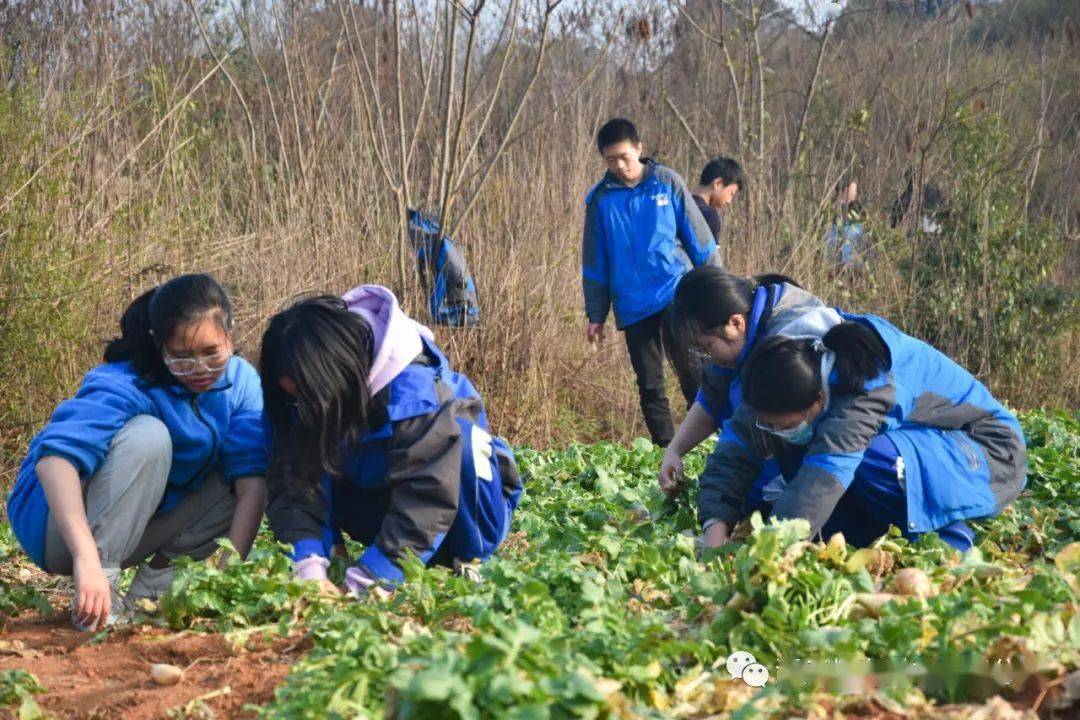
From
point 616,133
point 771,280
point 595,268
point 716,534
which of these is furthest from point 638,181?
point 716,534

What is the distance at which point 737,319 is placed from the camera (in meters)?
4.21

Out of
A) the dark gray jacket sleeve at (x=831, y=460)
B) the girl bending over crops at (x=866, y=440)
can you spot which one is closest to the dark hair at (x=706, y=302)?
the girl bending over crops at (x=866, y=440)

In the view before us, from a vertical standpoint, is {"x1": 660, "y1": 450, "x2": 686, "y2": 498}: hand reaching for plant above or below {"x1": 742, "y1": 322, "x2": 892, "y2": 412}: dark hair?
below

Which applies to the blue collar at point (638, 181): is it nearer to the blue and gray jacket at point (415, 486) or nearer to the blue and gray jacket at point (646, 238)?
the blue and gray jacket at point (646, 238)

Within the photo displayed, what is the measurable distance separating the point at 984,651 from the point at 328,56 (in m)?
9.05

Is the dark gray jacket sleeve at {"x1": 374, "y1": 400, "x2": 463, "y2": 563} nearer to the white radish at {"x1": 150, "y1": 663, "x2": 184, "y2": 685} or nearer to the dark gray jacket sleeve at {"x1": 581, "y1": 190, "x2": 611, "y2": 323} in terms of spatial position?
the white radish at {"x1": 150, "y1": 663, "x2": 184, "y2": 685}

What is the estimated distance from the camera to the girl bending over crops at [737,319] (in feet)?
13.6

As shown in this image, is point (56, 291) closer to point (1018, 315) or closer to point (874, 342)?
point (874, 342)

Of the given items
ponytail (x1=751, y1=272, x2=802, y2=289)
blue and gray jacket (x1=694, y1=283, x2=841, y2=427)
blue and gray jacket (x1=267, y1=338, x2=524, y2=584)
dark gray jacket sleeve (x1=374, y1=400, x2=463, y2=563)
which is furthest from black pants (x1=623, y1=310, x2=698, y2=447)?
dark gray jacket sleeve (x1=374, y1=400, x2=463, y2=563)

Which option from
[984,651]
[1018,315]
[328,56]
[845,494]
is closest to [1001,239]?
[1018,315]

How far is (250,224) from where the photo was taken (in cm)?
789

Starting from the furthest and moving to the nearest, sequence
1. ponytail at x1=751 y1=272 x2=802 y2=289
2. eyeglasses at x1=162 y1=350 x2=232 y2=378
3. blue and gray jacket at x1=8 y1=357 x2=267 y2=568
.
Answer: ponytail at x1=751 y1=272 x2=802 y2=289 → eyeglasses at x1=162 y1=350 x2=232 y2=378 → blue and gray jacket at x1=8 y1=357 x2=267 y2=568

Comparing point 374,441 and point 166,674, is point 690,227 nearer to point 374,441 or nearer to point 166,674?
point 374,441

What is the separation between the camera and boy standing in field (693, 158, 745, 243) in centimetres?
788
